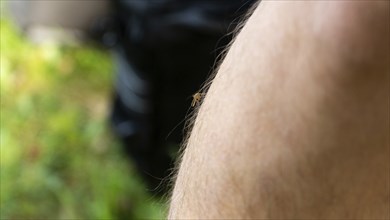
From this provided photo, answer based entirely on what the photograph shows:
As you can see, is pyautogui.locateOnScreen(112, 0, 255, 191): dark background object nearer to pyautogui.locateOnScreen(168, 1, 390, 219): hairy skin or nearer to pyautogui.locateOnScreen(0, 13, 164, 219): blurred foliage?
pyautogui.locateOnScreen(0, 13, 164, 219): blurred foliage

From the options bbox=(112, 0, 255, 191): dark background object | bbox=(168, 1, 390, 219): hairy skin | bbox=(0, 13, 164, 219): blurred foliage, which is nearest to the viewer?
bbox=(168, 1, 390, 219): hairy skin

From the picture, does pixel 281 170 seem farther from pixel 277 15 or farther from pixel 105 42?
pixel 105 42

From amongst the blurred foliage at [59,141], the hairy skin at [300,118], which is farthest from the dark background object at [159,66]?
the hairy skin at [300,118]

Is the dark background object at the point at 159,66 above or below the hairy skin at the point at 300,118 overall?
below

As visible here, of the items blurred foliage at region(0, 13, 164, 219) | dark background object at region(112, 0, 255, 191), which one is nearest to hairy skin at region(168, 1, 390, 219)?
dark background object at region(112, 0, 255, 191)

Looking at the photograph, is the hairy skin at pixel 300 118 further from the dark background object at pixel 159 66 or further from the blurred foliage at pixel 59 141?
the blurred foliage at pixel 59 141

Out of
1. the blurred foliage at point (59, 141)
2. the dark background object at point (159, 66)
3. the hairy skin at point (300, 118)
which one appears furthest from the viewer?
the blurred foliage at point (59, 141)

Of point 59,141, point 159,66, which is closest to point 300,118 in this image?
point 159,66
